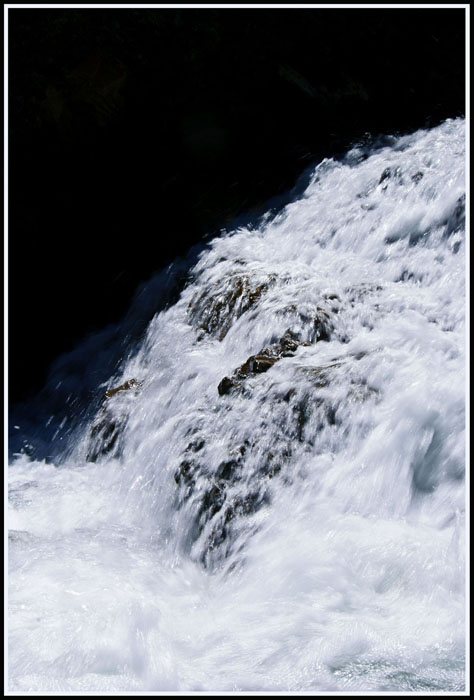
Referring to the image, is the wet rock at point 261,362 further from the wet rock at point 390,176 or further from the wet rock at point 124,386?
the wet rock at point 390,176

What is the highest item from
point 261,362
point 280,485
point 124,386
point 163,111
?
point 163,111

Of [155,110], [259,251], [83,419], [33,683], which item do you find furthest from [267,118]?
[33,683]

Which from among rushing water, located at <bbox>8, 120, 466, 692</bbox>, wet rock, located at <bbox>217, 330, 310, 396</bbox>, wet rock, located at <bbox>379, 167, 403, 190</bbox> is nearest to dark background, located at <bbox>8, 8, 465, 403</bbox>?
wet rock, located at <bbox>379, 167, 403, 190</bbox>

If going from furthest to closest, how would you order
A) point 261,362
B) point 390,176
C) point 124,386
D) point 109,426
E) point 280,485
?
1. point 390,176
2. point 124,386
3. point 109,426
4. point 261,362
5. point 280,485

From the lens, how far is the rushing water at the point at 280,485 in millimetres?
2865

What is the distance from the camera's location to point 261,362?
4.63 metres

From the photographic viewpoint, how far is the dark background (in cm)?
817

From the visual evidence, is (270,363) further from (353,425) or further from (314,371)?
(353,425)

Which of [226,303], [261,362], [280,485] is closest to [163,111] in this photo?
[226,303]

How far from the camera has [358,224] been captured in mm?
6137

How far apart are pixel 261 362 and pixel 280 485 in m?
1.01

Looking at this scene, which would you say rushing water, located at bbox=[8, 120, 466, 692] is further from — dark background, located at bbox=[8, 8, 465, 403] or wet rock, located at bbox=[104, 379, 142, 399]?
dark background, located at bbox=[8, 8, 465, 403]

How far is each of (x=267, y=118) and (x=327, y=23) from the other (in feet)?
5.21

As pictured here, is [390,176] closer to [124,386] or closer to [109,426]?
[124,386]
